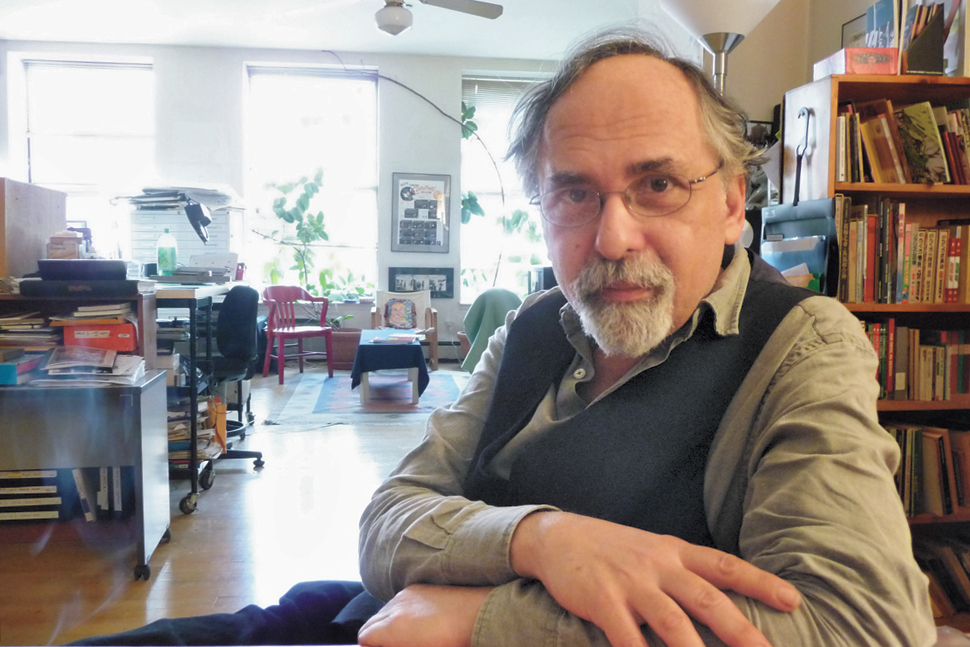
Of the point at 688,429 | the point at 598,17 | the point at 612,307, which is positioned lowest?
the point at 688,429

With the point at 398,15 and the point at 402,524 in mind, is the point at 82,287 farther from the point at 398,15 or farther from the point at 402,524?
the point at 398,15

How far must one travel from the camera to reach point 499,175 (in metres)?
7.52

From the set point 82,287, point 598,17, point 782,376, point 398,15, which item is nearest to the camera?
point 782,376

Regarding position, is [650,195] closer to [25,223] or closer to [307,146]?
[25,223]

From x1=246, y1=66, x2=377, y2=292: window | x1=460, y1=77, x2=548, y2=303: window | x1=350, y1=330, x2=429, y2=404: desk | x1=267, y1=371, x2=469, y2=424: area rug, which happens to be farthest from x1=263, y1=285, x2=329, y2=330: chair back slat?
x1=460, y1=77, x2=548, y2=303: window

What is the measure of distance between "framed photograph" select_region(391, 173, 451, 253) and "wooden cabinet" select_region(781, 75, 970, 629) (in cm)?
534

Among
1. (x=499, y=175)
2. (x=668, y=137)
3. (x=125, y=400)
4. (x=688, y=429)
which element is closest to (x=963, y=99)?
(x=668, y=137)

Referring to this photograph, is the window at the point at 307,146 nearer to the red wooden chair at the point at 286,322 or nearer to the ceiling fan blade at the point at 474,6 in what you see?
the red wooden chair at the point at 286,322

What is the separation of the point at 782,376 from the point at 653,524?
0.25m

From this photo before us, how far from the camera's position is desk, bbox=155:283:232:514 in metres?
2.78

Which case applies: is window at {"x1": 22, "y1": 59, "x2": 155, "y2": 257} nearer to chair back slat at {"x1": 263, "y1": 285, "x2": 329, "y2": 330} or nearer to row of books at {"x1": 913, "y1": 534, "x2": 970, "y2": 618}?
chair back slat at {"x1": 263, "y1": 285, "x2": 329, "y2": 330}

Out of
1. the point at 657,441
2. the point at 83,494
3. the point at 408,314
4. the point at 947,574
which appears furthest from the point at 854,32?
the point at 408,314

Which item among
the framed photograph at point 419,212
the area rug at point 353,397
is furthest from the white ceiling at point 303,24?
the area rug at point 353,397

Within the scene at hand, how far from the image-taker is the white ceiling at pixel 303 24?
5801 millimetres
